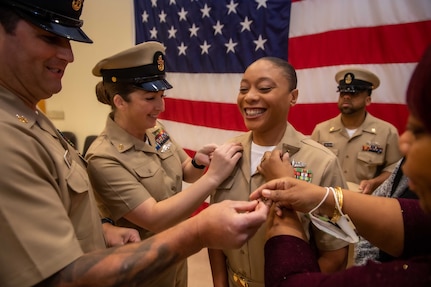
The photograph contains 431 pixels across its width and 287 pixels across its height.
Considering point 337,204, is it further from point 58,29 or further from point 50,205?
point 58,29

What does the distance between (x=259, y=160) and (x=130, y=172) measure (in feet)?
1.80

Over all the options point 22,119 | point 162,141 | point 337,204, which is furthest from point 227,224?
point 162,141

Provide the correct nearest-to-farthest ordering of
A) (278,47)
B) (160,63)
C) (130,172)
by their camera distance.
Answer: (130,172), (160,63), (278,47)

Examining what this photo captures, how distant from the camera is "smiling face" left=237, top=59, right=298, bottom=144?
1.29 metres

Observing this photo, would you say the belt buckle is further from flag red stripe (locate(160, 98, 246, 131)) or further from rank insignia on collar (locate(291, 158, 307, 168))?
flag red stripe (locate(160, 98, 246, 131))

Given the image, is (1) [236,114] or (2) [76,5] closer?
(2) [76,5]

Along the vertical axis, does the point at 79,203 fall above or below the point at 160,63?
below

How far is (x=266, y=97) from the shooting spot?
1286mm

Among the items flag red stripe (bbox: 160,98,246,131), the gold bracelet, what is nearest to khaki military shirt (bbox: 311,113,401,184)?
flag red stripe (bbox: 160,98,246,131)

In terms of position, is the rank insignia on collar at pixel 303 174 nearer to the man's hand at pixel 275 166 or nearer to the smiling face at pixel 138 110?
the man's hand at pixel 275 166

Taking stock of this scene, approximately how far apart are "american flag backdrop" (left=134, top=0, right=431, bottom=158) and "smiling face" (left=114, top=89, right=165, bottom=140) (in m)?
1.64

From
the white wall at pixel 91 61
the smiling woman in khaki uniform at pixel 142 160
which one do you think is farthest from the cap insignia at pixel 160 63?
the white wall at pixel 91 61

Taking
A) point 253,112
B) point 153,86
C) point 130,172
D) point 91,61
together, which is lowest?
point 130,172

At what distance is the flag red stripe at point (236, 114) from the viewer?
101 inches
